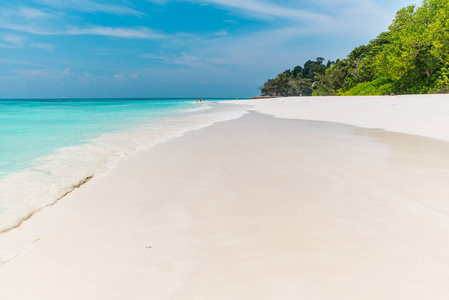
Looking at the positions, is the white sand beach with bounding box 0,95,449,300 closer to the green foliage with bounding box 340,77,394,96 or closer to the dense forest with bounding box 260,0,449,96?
the dense forest with bounding box 260,0,449,96

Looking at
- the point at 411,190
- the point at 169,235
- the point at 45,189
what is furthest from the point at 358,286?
the point at 45,189

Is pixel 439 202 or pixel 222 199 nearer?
pixel 439 202

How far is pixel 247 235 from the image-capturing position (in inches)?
92.0

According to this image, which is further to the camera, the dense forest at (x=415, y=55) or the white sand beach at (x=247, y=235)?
the dense forest at (x=415, y=55)

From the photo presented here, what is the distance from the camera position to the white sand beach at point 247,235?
1.71m

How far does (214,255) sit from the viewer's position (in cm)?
204

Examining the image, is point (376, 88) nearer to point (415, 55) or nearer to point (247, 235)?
point (415, 55)

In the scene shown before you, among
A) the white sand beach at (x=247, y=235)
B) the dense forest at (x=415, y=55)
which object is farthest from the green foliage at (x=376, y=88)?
the white sand beach at (x=247, y=235)

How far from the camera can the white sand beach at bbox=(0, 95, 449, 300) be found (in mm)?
1708

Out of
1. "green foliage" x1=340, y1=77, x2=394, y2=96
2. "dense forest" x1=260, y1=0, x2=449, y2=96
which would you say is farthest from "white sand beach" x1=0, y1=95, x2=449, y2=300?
"green foliage" x1=340, y1=77, x2=394, y2=96

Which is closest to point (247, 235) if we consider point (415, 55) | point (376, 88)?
point (415, 55)

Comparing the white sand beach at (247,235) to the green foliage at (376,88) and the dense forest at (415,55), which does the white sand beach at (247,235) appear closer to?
the dense forest at (415,55)

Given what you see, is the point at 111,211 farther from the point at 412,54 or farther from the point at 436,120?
the point at 412,54

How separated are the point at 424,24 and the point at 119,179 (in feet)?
110
